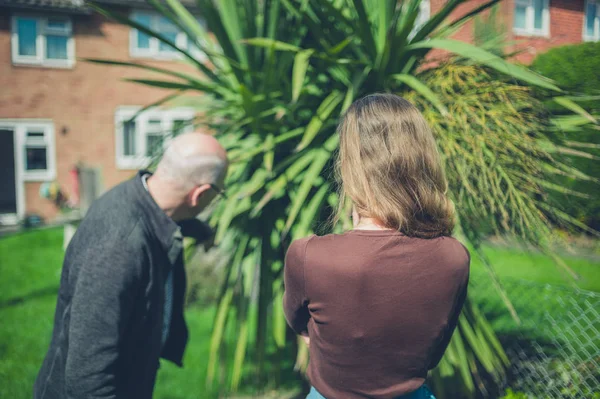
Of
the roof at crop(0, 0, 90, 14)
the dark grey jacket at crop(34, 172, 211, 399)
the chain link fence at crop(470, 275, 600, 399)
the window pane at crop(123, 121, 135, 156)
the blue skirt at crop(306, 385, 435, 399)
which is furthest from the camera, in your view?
the window pane at crop(123, 121, 135, 156)

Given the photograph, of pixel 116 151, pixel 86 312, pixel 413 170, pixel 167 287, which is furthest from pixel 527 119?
pixel 116 151

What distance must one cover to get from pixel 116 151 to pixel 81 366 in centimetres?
1565

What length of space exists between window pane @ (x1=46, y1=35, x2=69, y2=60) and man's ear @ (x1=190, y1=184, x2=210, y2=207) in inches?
628

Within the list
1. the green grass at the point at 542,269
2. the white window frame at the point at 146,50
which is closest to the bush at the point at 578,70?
the green grass at the point at 542,269

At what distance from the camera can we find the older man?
5.66ft

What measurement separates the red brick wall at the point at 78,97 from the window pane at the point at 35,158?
24.8 inches

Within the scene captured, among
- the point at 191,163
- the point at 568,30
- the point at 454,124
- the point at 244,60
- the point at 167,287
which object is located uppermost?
the point at 568,30

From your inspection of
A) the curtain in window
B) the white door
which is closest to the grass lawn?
the curtain in window

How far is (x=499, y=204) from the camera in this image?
7.43ft

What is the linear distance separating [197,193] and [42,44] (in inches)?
627

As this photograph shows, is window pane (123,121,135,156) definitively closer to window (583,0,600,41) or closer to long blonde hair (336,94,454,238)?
window (583,0,600,41)

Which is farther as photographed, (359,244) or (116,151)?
(116,151)

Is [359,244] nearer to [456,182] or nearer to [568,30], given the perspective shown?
[456,182]

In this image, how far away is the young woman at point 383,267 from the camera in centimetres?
132
